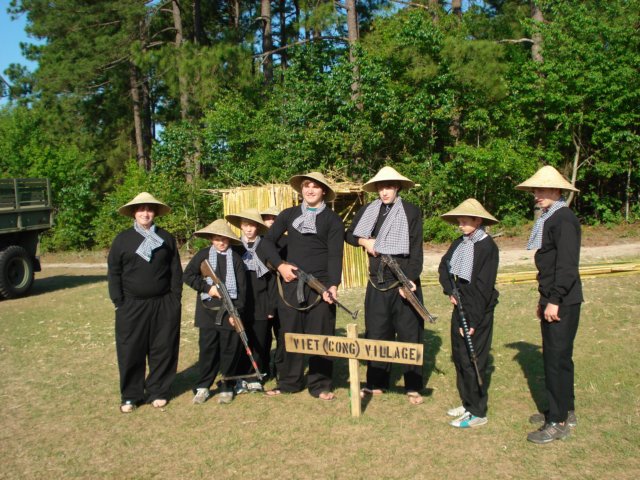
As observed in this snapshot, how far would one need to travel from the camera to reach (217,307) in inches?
215

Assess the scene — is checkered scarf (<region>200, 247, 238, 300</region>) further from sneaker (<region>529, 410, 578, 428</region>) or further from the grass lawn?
sneaker (<region>529, 410, 578, 428</region>)

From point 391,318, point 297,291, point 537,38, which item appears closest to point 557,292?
point 391,318

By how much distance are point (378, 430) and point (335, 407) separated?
62cm

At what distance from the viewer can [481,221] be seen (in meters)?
4.89

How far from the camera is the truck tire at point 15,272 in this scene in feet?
38.2

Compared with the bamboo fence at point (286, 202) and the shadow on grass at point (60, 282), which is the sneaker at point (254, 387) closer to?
the bamboo fence at point (286, 202)

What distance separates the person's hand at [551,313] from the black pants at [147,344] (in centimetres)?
316

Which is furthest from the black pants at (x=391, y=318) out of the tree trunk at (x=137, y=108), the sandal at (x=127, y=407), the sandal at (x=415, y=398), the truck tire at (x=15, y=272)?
the tree trunk at (x=137, y=108)

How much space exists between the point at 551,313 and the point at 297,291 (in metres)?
2.06

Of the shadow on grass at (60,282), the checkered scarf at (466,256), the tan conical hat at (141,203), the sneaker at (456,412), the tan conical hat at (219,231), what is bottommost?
the shadow on grass at (60,282)

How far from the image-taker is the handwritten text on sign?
4574mm

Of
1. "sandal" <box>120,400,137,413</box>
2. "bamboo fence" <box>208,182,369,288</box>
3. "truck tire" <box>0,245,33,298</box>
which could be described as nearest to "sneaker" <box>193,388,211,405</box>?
"sandal" <box>120,400,137,413</box>

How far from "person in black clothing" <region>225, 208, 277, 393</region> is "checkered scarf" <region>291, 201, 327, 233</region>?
1.97 feet

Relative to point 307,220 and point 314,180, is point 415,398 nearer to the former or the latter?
point 307,220
